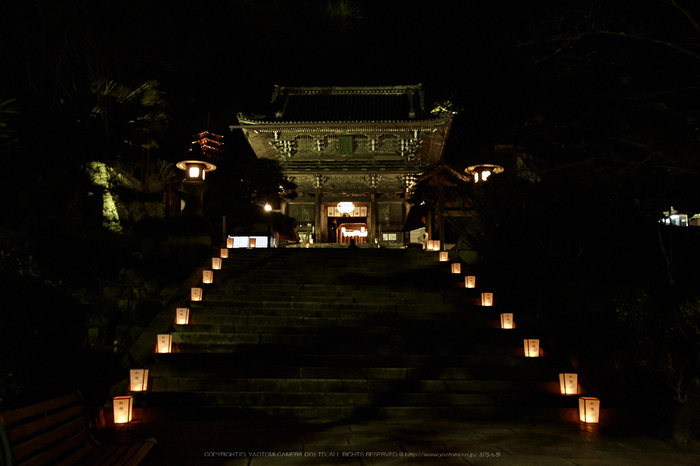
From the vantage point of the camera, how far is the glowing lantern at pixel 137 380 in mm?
5659

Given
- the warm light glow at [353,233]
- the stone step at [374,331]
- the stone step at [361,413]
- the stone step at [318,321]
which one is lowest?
the stone step at [361,413]

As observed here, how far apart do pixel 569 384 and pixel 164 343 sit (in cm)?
591

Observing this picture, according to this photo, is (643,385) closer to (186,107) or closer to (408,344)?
(408,344)

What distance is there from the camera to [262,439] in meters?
4.41

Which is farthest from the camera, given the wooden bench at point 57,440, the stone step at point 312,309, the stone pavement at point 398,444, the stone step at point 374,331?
the stone step at point 312,309

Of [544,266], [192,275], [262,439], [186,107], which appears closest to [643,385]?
[544,266]

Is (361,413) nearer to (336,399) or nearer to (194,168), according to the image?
(336,399)

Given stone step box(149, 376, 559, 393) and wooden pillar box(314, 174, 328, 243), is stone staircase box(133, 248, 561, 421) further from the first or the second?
wooden pillar box(314, 174, 328, 243)

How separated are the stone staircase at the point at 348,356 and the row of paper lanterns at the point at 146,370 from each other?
0.47 ft

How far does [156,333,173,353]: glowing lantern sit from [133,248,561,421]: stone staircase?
0.14 m

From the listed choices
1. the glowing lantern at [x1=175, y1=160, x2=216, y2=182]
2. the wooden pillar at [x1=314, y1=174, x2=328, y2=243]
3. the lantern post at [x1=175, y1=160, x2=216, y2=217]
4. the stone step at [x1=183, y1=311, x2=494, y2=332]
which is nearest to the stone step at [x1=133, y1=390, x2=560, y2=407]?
the stone step at [x1=183, y1=311, x2=494, y2=332]

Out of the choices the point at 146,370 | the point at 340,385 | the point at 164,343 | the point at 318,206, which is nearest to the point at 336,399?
the point at 340,385

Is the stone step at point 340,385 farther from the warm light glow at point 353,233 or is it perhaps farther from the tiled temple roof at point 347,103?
the warm light glow at point 353,233

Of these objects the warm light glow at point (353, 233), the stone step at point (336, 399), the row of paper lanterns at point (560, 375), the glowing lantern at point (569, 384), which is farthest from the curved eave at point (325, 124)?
the stone step at point (336, 399)
